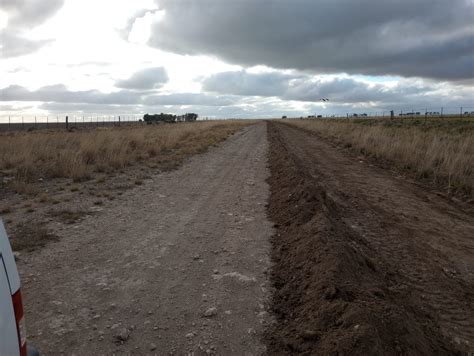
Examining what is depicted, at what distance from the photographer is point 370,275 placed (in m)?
4.59

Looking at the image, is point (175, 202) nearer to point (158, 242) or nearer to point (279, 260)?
point (158, 242)

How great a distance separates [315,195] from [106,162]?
8.97 metres

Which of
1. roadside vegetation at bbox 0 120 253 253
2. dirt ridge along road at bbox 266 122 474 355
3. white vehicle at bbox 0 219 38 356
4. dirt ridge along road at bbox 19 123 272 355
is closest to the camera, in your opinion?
white vehicle at bbox 0 219 38 356

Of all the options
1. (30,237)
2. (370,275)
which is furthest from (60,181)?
(370,275)

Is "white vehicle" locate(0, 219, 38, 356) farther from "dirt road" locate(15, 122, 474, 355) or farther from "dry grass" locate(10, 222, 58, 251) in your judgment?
"dry grass" locate(10, 222, 58, 251)

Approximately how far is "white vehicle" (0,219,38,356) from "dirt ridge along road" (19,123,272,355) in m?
1.94

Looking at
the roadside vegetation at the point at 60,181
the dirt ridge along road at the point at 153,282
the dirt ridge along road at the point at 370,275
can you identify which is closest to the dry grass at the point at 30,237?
the roadside vegetation at the point at 60,181

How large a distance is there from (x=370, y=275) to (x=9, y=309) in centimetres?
396

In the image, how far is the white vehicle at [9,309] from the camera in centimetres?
151

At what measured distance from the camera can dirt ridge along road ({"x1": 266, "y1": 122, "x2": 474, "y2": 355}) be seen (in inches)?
129

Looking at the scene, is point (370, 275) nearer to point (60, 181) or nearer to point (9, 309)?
point (9, 309)

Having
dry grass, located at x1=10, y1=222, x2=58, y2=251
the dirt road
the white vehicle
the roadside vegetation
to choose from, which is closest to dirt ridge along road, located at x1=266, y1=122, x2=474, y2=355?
the dirt road

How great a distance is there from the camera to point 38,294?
444 centimetres

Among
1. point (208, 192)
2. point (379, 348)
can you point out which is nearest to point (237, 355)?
point (379, 348)
